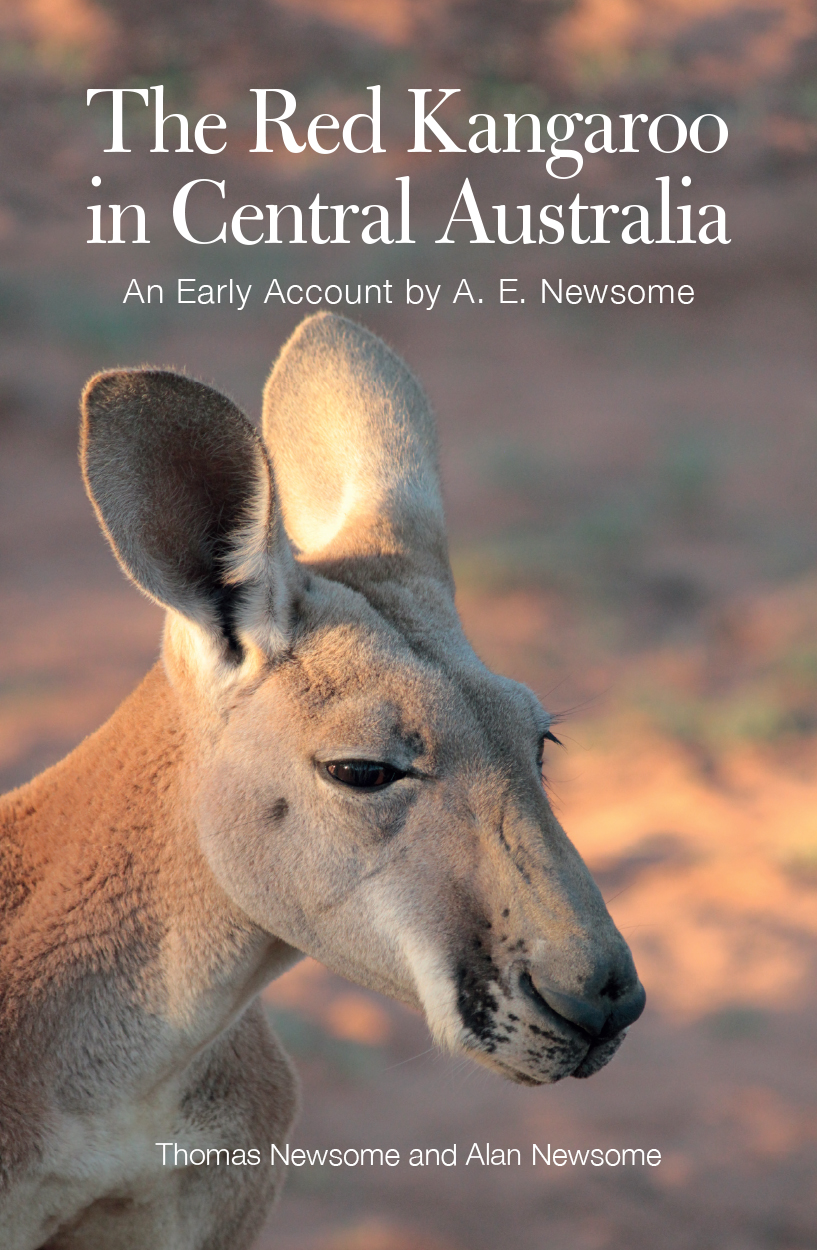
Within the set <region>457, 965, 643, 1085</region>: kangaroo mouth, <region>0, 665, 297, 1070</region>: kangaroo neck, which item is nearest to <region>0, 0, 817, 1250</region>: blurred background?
<region>457, 965, 643, 1085</region>: kangaroo mouth

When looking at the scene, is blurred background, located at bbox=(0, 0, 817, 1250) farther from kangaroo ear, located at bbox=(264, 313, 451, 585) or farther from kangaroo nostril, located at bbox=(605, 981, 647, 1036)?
kangaroo ear, located at bbox=(264, 313, 451, 585)

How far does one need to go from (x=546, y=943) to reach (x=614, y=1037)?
259 millimetres

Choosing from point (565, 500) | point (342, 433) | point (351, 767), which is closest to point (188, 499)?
point (351, 767)

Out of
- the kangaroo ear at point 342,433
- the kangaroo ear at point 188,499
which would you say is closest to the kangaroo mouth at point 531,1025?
the kangaroo ear at point 188,499

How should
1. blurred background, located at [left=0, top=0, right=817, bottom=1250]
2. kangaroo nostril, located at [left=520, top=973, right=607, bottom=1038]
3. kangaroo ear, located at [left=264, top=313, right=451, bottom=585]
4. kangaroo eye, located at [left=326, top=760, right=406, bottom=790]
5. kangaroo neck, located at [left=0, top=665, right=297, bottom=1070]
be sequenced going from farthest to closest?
blurred background, located at [left=0, top=0, right=817, bottom=1250] → kangaroo ear, located at [left=264, top=313, right=451, bottom=585] → kangaroo neck, located at [left=0, top=665, right=297, bottom=1070] → kangaroo eye, located at [left=326, top=760, right=406, bottom=790] → kangaroo nostril, located at [left=520, top=973, right=607, bottom=1038]

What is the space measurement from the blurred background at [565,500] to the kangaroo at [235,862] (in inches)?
17.1

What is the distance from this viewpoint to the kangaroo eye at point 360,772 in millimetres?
2387

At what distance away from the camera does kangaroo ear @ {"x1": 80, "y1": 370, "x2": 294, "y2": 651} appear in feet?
7.48

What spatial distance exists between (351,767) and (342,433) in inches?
42.0

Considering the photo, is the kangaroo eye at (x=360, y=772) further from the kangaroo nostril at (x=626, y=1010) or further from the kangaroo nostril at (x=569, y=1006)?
the kangaroo nostril at (x=626, y=1010)

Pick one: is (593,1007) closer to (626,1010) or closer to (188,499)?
(626,1010)

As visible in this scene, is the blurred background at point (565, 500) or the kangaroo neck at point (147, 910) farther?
the blurred background at point (565, 500)

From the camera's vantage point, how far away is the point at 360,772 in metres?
2.39

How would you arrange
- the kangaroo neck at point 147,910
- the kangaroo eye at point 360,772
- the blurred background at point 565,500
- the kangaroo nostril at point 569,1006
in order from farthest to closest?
the blurred background at point 565,500, the kangaroo neck at point 147,910, the kangaroo eye at point 360,772, the kangaroo nostril at point 569,1006
